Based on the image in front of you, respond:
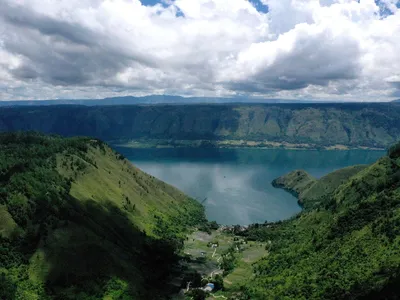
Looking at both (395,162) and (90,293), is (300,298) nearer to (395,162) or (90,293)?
(90,293)

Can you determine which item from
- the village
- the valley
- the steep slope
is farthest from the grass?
the steep slope

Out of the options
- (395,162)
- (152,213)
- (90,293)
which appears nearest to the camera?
(90,293)

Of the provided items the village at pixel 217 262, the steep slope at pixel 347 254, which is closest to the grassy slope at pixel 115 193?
the village at pixel 217 262

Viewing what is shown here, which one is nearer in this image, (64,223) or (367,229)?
(367,229)

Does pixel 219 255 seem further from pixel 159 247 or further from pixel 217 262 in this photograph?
pixel 159 247

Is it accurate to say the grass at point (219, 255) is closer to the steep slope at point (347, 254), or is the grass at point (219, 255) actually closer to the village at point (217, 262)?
the village at point (217, 262)

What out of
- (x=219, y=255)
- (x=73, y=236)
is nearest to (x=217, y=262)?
(x=219, y=255)

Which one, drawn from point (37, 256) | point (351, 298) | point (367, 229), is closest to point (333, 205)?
point (367, 229)

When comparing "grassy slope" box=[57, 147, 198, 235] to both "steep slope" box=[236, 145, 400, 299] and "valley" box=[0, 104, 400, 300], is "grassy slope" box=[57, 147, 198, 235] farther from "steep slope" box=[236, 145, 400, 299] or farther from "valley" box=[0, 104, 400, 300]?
"steep slope" box=[236, 145, 400, 299]
